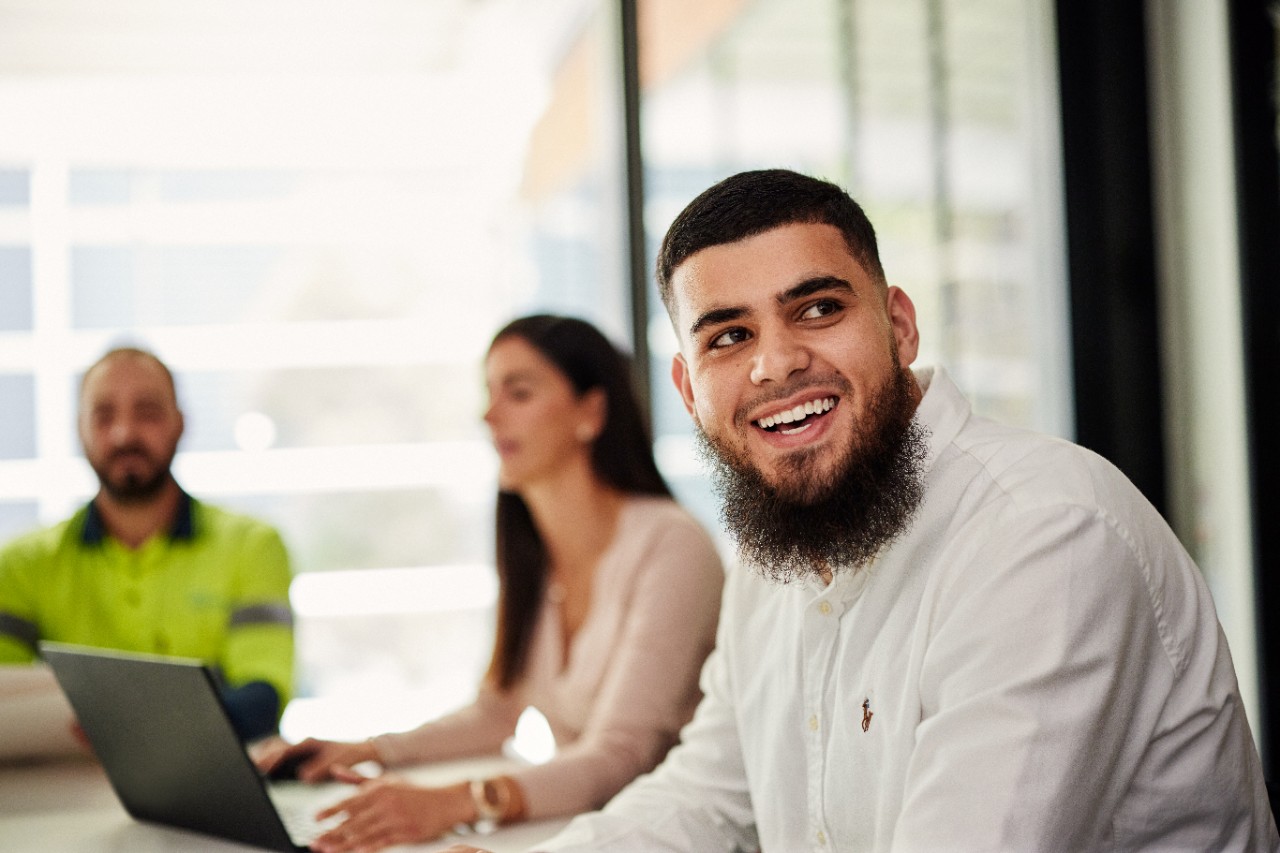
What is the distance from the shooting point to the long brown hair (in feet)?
7.31

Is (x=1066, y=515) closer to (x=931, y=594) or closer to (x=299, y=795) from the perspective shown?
(x=931, y=594)

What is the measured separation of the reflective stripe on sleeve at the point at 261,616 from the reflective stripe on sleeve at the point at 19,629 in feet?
1.22

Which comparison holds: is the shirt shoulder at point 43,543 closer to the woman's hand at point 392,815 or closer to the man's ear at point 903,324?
the woman's hand at point 392,815

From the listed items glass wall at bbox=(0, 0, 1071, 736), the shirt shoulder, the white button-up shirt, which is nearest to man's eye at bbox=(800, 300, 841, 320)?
the white button-up shirt

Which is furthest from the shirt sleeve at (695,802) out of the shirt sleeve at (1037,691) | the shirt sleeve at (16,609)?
the shirt sleeve at (16,609)

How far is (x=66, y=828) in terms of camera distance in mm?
1562

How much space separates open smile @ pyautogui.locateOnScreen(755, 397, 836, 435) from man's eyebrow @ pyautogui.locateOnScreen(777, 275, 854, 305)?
111mm

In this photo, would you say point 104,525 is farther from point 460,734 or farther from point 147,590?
point 460,734

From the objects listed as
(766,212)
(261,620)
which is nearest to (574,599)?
(261,620)

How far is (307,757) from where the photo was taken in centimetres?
182

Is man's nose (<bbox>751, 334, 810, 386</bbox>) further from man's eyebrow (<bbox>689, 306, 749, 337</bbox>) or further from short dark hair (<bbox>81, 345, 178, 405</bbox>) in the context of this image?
short dark hair (<bbox>81, 345, 178, 405</bbox>)

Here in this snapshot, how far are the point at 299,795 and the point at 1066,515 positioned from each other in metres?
1.16

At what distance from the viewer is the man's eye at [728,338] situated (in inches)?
50.8

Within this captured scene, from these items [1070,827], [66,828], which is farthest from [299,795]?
[1070,827]
